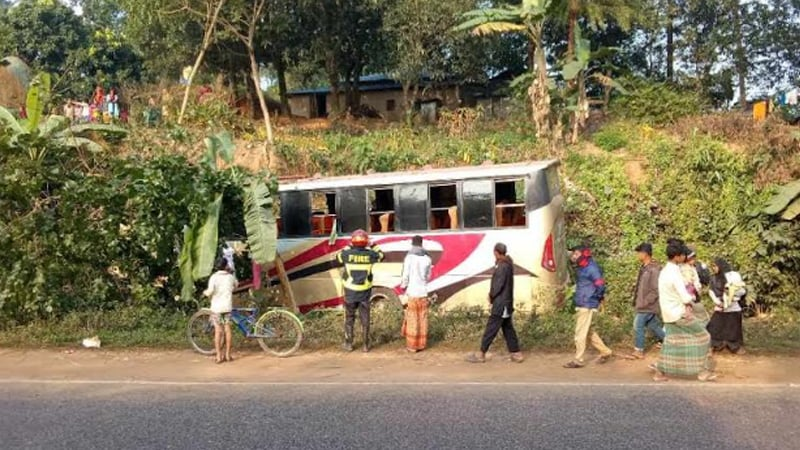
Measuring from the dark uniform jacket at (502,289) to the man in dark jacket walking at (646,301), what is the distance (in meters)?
1.60

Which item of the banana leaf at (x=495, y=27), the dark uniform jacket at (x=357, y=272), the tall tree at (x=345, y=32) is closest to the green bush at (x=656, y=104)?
the banana leaf at (x=495, y=27)

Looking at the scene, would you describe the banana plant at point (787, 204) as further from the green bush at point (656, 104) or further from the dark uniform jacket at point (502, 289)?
the green bush at point (656, 104)

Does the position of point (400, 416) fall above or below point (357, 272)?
below

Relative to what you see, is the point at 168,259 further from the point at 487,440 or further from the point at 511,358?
the point at 487,440

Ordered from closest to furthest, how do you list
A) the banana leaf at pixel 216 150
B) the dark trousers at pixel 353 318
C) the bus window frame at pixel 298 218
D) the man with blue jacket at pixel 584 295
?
the man with blue jacket at pixel 584 295, the dark trousers at pixel 353 318, the banana leaf at pixel 216 150, the bus window frame at pixel 298 218

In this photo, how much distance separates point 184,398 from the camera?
7512mm

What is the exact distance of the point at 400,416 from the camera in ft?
21.7

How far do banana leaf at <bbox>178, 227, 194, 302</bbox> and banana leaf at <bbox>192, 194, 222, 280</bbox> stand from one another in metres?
0.05

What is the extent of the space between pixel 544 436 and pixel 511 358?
10.4 feet

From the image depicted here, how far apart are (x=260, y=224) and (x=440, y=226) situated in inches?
116

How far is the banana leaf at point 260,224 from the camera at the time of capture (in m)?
10.2

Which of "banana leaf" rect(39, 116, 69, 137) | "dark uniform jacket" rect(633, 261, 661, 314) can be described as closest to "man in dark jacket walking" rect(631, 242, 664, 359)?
"dark uniform jacket" rect(633, 261, 661, 314)

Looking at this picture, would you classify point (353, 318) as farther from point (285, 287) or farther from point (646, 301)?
point (646, 301)

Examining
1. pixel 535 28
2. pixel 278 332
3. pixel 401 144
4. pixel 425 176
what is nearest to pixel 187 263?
pixel 278 332
